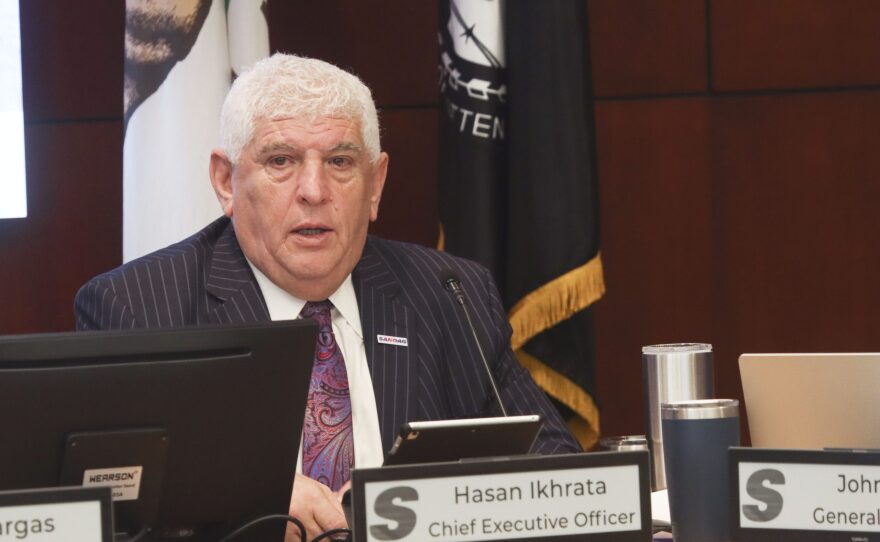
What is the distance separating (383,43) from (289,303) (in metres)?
1.78

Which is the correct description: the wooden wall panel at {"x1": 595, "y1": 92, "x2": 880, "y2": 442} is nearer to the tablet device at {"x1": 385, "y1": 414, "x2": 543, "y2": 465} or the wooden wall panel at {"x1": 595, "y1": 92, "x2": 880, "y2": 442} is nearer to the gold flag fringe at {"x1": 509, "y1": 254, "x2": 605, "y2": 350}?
the gold flag fringe at {"x1": 509, "y1": 254, "x2": 605, "y2": 350}

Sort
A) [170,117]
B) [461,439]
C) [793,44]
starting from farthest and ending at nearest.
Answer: [793,44] → [170,117] → [461,439]

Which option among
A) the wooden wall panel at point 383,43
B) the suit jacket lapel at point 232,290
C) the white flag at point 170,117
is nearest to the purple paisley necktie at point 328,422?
the suit jacket lapel at point 232,290

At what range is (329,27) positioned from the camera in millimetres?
3965

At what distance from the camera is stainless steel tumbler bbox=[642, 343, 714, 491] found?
2082 millimetres

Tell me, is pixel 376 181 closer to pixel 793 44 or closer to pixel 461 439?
pixel 461 439

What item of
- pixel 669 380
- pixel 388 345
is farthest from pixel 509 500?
pixel 388 345

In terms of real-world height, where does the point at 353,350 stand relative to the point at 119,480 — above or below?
above

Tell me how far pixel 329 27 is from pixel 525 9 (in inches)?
32.5

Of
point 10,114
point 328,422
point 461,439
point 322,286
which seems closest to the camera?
point 461,439

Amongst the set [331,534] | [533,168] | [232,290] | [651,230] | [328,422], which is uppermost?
[533,168]

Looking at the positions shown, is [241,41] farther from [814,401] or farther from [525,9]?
[814,401]

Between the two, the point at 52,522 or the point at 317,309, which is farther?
the point at 317,309

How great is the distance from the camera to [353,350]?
240cm
